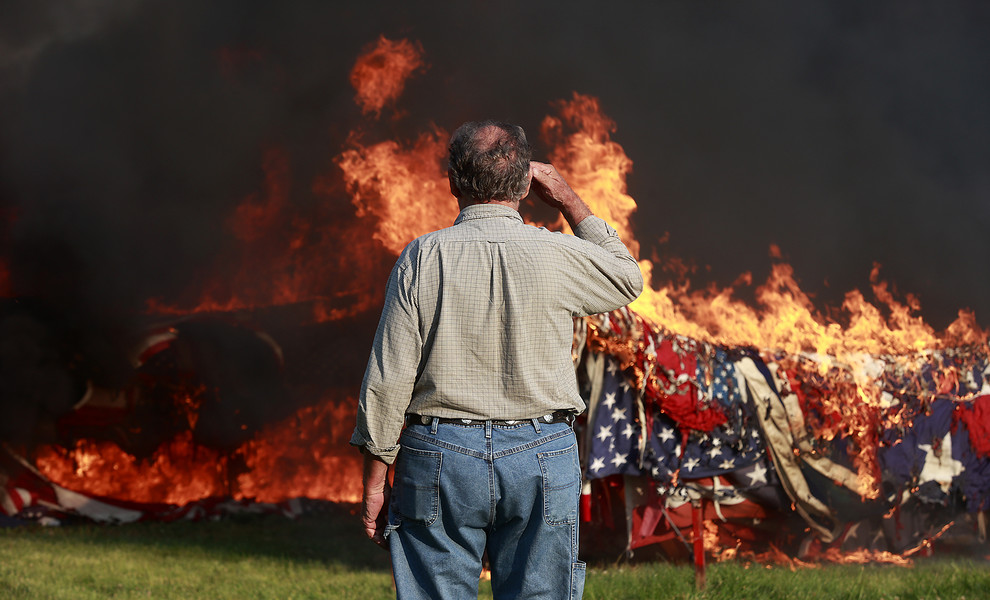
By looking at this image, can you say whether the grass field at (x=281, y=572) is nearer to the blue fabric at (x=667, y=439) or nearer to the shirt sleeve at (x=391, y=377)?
the blue fabric at (x=667, y=439)

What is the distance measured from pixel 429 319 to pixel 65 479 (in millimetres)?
8567

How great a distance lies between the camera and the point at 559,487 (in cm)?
208

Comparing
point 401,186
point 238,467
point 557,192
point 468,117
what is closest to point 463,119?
point 468,117

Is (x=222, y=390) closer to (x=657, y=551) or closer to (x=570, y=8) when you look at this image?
(x=657, y=551)

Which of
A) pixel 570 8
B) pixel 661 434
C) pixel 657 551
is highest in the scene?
pixel 570 8

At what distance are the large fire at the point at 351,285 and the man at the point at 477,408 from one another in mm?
6126

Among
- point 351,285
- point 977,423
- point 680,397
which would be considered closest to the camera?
point 680,397

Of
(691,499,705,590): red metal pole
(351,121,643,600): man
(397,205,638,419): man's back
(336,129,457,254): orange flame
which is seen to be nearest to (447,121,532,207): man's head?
(351,121,643,600): man

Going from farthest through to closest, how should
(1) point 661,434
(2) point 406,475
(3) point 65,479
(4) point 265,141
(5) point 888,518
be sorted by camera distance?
(4) point 265,141
(3) point 65,479
(5) point 888,518
(1) point 661,434
(2) point 406,475

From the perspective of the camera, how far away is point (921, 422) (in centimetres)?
648

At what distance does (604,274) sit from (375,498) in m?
0.87

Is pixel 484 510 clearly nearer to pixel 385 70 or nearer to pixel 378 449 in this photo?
pixel 378 449

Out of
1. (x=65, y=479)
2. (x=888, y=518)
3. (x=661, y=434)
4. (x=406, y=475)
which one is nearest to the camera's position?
(x=406, y=475)

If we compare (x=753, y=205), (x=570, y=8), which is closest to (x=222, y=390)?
(x=570, y=8)
